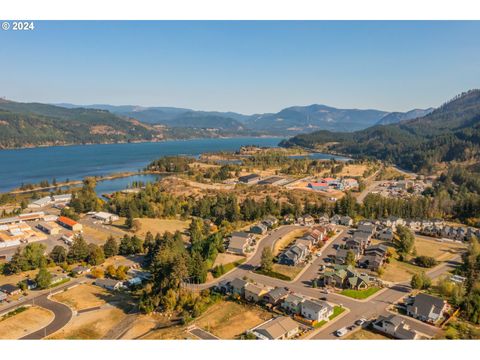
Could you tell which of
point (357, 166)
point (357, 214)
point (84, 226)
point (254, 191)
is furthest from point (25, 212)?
point (357, 166)

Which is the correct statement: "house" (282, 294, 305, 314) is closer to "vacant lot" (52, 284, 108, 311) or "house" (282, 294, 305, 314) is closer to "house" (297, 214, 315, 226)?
"vacant lot" (52, 284, 108, 311)

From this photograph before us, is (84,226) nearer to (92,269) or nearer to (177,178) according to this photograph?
(92,269)

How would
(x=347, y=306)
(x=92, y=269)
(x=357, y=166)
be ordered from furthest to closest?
1. (x=357, y=166)
2. (x=92, y=269)
3. (x=347, y=306)

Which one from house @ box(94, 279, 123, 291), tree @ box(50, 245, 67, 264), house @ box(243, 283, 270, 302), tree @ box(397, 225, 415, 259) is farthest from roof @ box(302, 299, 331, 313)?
tree @ box(50, 245, 67, 264)

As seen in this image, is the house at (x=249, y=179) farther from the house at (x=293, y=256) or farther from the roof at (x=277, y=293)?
the roof at (x=277, y=293)

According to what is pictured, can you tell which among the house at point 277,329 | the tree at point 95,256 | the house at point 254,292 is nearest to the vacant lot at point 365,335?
the house at point 277,329

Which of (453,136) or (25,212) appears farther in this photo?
(453,136)
